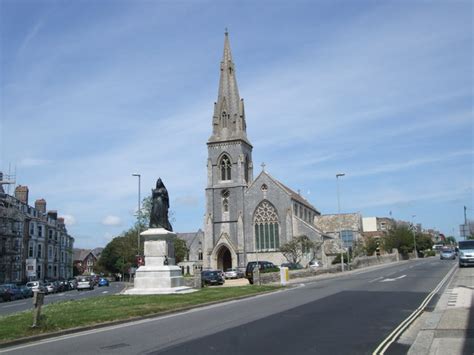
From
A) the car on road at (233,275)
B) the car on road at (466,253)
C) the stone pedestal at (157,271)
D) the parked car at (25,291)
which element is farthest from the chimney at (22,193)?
the car on road at (466,253)

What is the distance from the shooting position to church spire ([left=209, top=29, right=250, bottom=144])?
230ft

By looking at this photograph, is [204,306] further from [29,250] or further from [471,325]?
[29,250]

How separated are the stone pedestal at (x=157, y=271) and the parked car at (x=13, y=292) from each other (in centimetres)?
2066

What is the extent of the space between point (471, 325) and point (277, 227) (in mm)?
56283

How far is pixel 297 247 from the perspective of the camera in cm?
6197

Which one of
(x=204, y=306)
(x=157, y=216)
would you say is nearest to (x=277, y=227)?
(x=157, y=216)

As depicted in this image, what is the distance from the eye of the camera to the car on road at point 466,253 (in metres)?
37.1

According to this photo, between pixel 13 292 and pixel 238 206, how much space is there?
3341cm

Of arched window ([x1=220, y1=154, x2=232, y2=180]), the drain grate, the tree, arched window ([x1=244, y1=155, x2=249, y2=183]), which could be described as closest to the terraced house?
arched window ([x1=220, y1=154, x2=232, y2=180])

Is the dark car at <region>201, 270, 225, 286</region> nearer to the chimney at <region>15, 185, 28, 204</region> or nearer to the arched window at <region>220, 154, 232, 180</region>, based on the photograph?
the arched window at <region>220, 154, 232, 180</region>

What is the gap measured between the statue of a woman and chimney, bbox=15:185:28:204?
48131 mm

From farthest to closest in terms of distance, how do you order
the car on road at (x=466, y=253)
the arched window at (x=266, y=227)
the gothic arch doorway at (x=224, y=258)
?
the gothic arch doorway at (x=224, y=258) < the arched window at (x=266, y=227) < the car on road at (x=466, y=253)

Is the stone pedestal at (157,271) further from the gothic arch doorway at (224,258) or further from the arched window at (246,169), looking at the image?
the arched window at (246,169)

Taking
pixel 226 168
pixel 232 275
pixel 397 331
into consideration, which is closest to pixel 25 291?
pixel 232 275
